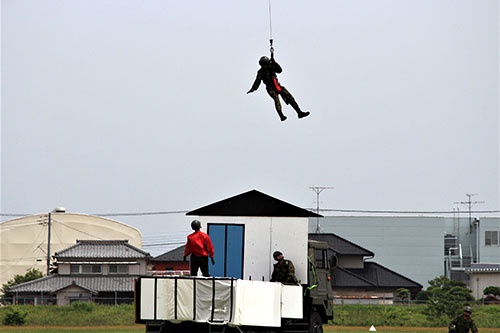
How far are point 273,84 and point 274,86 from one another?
0.21ft

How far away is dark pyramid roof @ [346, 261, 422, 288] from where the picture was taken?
76.9 meters

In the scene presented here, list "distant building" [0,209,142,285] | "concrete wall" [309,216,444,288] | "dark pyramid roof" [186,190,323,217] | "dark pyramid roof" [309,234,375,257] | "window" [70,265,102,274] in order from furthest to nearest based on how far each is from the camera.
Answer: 1. "distant building" [0,209,142,285]
2. "concrete wall" [309,216,444,288]
3. "window" [70,265,102,274]
4. "dark pyramid roof" [309,234,375,257]
5. "dark pyramid roof" [186,190,323,217]

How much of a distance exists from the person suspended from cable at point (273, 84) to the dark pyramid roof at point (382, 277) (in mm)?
57989

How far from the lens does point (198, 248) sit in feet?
70.0

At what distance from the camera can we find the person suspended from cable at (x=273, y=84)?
1914cm

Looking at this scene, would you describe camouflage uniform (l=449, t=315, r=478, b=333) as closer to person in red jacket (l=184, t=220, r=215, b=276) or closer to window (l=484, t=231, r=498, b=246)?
person in red jacket (l=184, t=220, r=215, b=276)

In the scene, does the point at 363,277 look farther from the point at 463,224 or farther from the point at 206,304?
the point at 206,304

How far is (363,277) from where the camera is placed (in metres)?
78.3

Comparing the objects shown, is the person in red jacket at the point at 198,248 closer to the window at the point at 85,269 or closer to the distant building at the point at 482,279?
the window at the point at 85,269

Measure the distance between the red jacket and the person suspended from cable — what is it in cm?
376

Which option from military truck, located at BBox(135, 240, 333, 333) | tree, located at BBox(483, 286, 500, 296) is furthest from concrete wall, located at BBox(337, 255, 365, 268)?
military truck, located at BBox(135, 240, 333, 333)

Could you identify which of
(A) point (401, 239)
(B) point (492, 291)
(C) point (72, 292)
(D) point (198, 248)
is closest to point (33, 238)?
(C) point (72, 292)

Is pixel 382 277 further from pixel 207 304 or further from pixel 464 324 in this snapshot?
pixel 207 304

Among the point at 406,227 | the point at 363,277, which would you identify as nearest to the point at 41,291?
the point at 363,277
